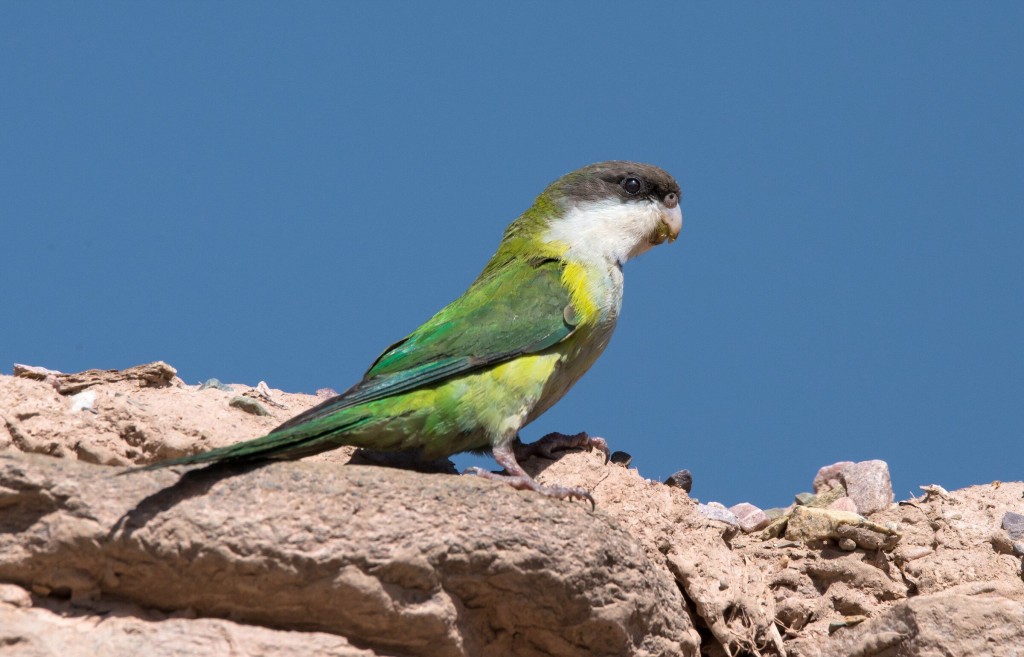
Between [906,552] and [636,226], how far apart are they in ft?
9.07

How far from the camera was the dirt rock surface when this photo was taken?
494 cm

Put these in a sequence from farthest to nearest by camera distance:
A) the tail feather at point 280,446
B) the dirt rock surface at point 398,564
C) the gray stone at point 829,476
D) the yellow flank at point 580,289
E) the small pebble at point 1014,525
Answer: the gray stone at point 829,476 → the yellow flank at point 580,289 → the small pebble at point 1014,525 → the tail feather at point 280,446 → the dirt rock surface at point 398,564

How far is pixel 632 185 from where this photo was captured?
839cm

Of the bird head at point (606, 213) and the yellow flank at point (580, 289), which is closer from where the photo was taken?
the yellow flank at point (580, 289)

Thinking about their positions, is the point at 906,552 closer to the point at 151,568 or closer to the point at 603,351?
the point at 603,351

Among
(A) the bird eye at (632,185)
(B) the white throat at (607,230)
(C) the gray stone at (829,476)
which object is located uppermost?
(A) the bird eye at (632,185)

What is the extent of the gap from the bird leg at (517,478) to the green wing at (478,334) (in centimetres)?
48

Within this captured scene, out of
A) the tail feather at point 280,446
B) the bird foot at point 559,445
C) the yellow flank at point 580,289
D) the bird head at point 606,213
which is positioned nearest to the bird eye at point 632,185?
the bird head at point 606,213

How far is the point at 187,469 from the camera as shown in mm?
5277

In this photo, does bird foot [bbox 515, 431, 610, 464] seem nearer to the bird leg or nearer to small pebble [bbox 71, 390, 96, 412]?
the bird leg

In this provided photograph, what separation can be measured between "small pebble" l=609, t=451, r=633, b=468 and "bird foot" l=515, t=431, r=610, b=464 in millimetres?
62

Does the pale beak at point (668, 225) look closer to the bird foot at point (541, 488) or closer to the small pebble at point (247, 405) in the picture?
the bird foot at point (541, 488)

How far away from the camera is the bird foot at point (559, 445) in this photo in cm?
716

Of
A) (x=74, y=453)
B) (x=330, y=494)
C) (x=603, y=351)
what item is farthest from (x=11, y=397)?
(x=603, y=351)
